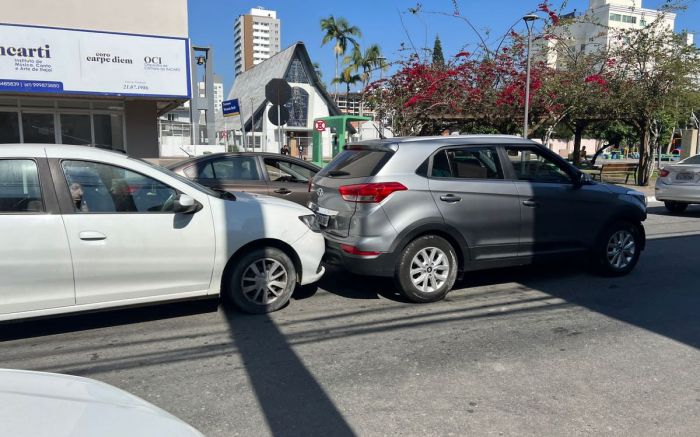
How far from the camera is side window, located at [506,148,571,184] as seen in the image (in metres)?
6.21

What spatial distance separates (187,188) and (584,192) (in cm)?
464

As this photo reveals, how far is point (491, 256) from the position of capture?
5992mm

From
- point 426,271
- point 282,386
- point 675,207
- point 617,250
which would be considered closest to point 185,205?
point 282,386

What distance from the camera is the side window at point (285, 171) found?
839 centimetres

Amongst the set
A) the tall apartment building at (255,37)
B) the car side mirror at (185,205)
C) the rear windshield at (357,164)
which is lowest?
the car side mirror at (185,205)

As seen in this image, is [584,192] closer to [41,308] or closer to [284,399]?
[284,399]

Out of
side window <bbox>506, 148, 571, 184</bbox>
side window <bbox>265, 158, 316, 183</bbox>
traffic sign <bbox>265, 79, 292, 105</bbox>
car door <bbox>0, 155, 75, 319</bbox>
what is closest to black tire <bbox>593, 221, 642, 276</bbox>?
side window <bbox>506, 148, 571, 184</bbox>

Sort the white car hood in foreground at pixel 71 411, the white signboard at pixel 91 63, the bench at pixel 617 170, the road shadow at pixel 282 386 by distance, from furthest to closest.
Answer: the bench at pixel 617 170 → the white signboard at pixel 91 63 → the road shadow at pixel 282 386 → the white car hood in foreground at pixel 71 411

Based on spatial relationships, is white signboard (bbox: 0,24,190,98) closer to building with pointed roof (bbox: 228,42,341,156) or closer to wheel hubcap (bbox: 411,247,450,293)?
wheel hubcap (bbox: 411,247,450,293)

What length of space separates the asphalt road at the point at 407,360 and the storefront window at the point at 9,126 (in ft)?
39.4

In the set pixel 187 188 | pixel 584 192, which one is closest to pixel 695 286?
pixel 584 192

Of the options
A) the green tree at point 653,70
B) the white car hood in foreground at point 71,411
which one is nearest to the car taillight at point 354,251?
the white car hood in foreground at point 71,411

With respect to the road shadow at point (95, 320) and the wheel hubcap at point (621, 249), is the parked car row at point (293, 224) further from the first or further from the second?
the road shadow at point (95, 320)

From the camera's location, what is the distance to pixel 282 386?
12.5ft
